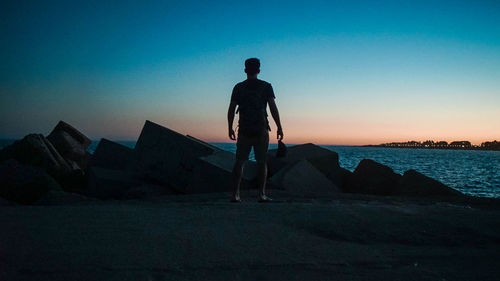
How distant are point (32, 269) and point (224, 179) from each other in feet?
14.9

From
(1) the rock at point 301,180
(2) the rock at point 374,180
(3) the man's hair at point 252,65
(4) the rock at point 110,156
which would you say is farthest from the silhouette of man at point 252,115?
(4) the rock at point 110,156

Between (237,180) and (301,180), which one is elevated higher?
(237,180)

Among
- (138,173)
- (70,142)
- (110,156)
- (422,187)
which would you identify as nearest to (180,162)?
(138,173)

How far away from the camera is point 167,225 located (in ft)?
7.73

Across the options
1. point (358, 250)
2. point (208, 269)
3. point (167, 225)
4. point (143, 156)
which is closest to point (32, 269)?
point (208, 269)

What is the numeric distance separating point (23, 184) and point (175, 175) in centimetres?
257

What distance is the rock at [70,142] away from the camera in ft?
37.3

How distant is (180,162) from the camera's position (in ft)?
22.1

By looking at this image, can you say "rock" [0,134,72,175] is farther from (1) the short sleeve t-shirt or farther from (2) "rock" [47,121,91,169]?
(1) the short sleeve t-shirt

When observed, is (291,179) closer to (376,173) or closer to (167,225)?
(376,173)

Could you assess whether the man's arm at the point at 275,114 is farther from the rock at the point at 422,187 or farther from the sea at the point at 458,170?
the sea at the point at 458,170

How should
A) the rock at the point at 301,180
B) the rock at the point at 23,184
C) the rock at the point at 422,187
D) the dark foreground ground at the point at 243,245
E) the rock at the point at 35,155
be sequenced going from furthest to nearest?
1. the rock at the point at 35,155
2. the rock at the point at 422,187
3. the rock at the point at 301,180
4. the rock at the point at 23,184
5. the dark foreground ground at the point at 243,245

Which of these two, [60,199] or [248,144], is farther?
[60,199]

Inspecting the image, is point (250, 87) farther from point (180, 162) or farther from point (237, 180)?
point (180, 162)
